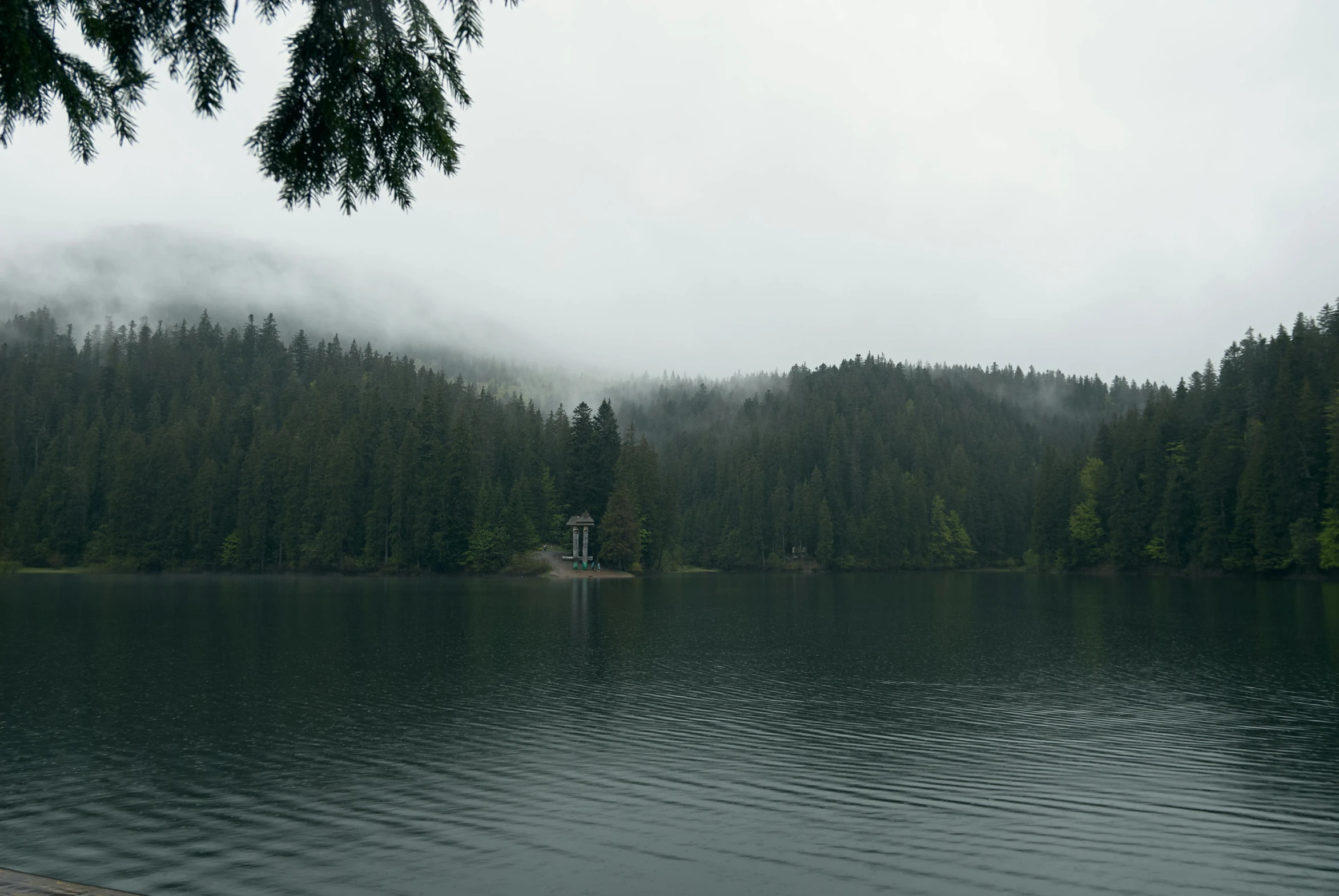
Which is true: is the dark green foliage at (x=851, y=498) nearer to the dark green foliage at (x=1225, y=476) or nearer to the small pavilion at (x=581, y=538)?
the dark green foliage at (x=1225, y=476)

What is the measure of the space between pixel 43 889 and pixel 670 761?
12.3 m

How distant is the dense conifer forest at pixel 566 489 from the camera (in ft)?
337

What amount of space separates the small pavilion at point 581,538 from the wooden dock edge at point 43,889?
336ft

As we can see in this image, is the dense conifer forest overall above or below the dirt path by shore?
above

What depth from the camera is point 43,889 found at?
1025 centimetres

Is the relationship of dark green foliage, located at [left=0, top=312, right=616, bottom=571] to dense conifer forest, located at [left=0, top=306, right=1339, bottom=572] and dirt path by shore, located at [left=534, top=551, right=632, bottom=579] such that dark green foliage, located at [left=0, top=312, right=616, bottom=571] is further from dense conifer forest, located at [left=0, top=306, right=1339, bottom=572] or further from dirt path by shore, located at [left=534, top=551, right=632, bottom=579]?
dirt path by shore, located at [left=534, top=551, right=632, bottom=579]

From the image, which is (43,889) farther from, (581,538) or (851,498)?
(851,498)

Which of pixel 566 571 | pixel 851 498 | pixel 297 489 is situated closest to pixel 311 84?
pixel 566 571

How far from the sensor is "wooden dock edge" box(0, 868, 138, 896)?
10.0m

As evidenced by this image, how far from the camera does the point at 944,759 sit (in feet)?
65.3

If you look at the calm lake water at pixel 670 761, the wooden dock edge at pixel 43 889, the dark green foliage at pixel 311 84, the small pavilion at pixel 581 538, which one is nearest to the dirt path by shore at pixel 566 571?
the small pavilion at pixel 581 538

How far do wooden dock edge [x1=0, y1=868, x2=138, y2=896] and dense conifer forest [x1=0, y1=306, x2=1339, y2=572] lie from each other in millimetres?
83976

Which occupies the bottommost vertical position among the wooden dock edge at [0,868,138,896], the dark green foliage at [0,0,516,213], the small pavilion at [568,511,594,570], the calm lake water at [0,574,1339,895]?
the calm lake water at [0,574,1339,895]

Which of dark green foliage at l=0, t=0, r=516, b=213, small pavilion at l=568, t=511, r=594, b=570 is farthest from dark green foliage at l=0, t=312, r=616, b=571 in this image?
dark green foliage at l=0, t=0, r=516, b=213
